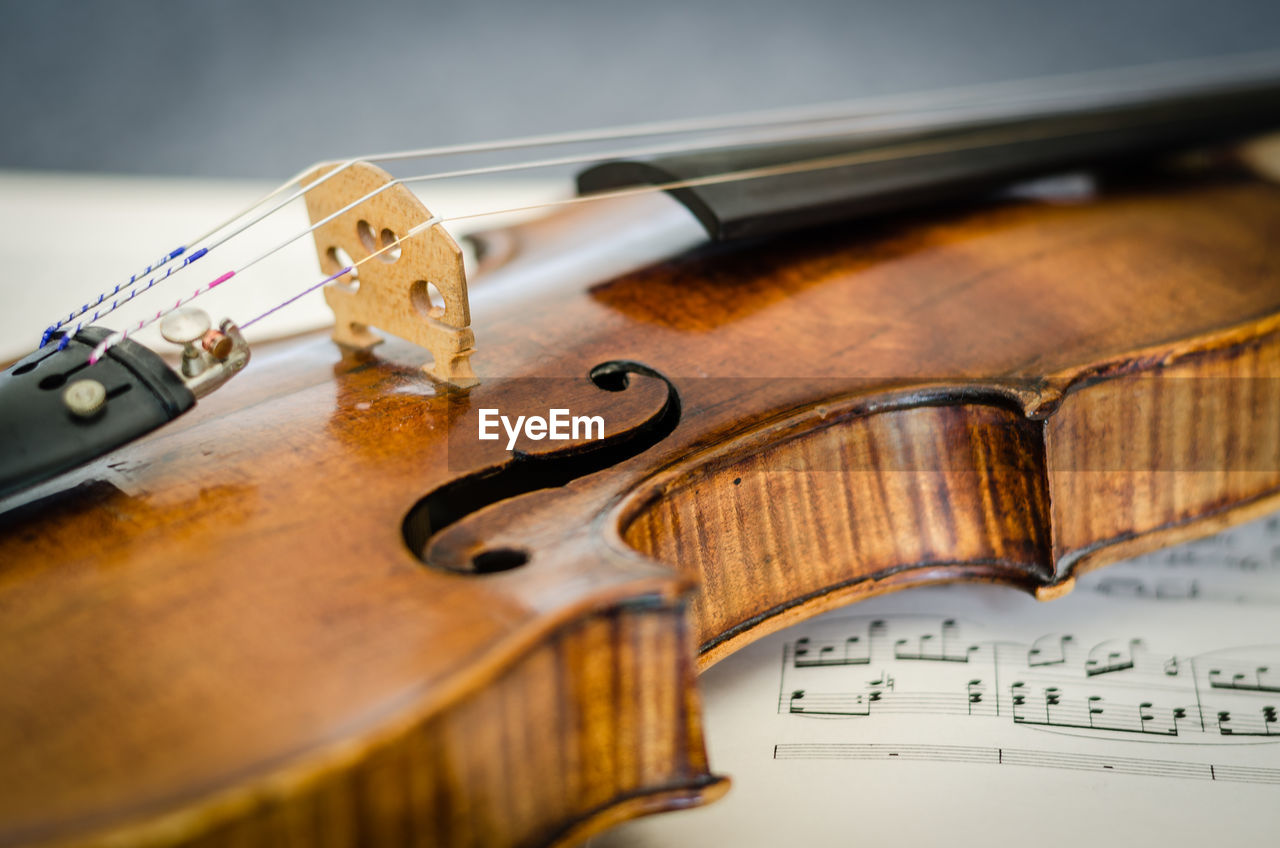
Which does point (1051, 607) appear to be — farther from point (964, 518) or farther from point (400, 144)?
point (400, 144)

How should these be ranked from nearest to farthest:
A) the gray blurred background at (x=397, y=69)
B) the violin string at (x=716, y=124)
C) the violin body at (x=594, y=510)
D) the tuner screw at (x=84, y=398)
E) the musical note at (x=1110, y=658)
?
1. the violin body at (x=594, y=510)
2. the tuner screw at (x=84, y=398)
3. the violin string at (x=716, y=124)
4. the musical note at (x=1110, y=658)
5. the gray blurred background at (x=397, y=69)

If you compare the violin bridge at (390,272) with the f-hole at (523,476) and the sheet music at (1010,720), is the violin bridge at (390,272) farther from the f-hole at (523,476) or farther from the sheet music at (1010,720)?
the sheet music at (1010,720)

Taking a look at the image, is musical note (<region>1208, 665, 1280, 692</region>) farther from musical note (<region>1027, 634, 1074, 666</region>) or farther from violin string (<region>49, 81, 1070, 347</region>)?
violin string (<region>49, 81, 1070, 347</region>)

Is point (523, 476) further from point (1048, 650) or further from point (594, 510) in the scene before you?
point (1048, 650)

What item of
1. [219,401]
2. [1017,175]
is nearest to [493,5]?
[1017,175]

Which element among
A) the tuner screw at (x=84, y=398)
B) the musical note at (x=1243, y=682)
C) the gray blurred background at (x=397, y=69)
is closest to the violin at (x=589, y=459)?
the tuner screw at (x=84, y=398)

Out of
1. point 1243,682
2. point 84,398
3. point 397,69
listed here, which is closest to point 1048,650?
point 1243,682
